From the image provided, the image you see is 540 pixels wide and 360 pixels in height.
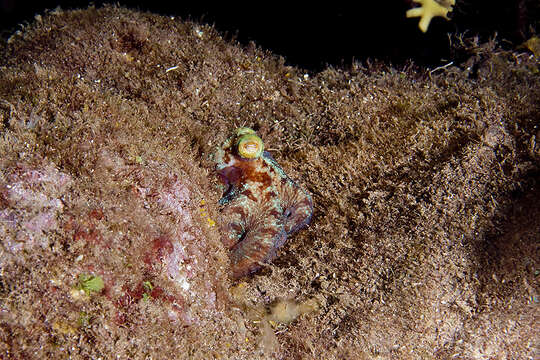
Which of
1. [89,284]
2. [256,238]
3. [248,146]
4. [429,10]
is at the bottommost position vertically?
[256,238]

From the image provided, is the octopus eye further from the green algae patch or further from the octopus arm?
the green algae patch

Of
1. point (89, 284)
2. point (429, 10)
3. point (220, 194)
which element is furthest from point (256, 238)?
point (429, 10)

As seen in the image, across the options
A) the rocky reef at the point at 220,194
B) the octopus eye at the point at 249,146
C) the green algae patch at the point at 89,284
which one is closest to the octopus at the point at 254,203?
the octopus eye at the point at 249,146

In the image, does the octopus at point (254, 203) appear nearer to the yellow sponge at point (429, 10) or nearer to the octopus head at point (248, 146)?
the octopus head at point (248, 146)

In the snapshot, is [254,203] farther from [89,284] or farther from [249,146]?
[89,284]

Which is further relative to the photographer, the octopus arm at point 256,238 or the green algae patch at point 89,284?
the octopus arm at point 256,238

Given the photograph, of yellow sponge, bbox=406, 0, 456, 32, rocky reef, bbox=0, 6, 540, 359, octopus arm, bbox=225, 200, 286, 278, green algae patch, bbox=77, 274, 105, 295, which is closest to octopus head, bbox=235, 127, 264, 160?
rocky reef, bbox=0, 6, 540, 359
